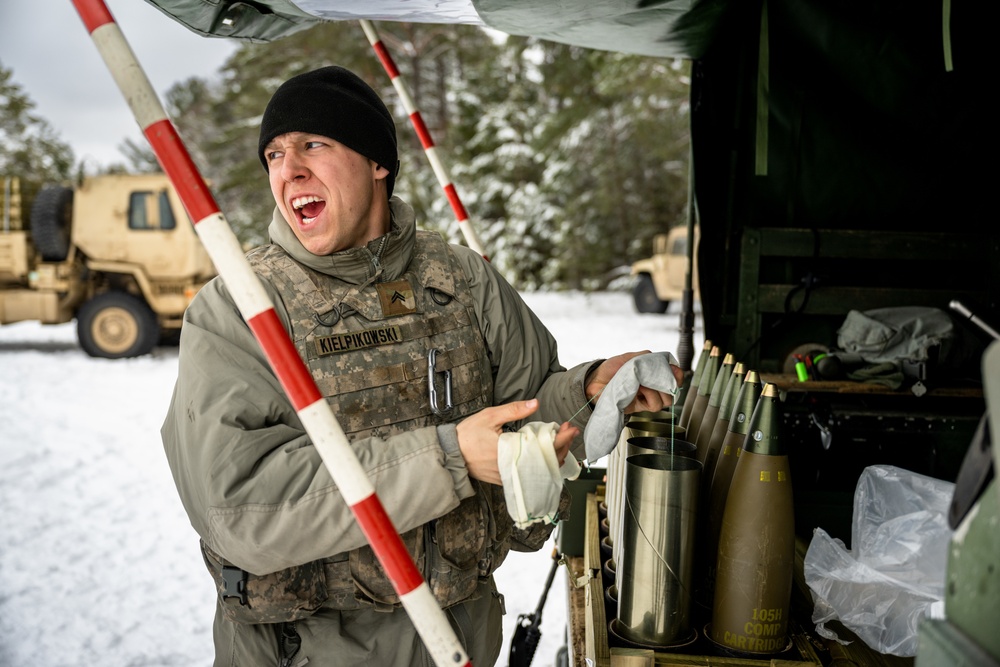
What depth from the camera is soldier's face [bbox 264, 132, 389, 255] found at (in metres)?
2.04

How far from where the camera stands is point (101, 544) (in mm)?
5477

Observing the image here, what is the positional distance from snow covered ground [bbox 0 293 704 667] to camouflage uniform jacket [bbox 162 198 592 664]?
8.70 feet

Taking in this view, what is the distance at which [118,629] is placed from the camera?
170 inches

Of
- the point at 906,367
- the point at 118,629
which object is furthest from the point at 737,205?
the point at 118,629

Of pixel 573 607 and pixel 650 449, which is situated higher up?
pixel 650 449

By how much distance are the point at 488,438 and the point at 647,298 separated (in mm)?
14413

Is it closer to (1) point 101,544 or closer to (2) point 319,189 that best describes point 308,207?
(2) point 319,189

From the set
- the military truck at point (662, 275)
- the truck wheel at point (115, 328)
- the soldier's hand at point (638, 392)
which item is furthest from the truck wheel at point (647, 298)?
the soldier's hand at point (638, 392)

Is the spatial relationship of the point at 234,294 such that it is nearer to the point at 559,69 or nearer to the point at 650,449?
the point at 650,449

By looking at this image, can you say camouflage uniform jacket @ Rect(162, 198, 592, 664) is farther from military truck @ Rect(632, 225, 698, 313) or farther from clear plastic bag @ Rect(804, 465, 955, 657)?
military truck @ Rect(632, 225, 698, 313)

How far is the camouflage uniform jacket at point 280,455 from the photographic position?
62.6 inches

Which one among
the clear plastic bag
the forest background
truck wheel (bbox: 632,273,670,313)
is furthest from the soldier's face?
the forest background

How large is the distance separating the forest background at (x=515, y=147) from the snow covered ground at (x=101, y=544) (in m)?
8.41

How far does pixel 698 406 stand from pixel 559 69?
17363 millimetres
